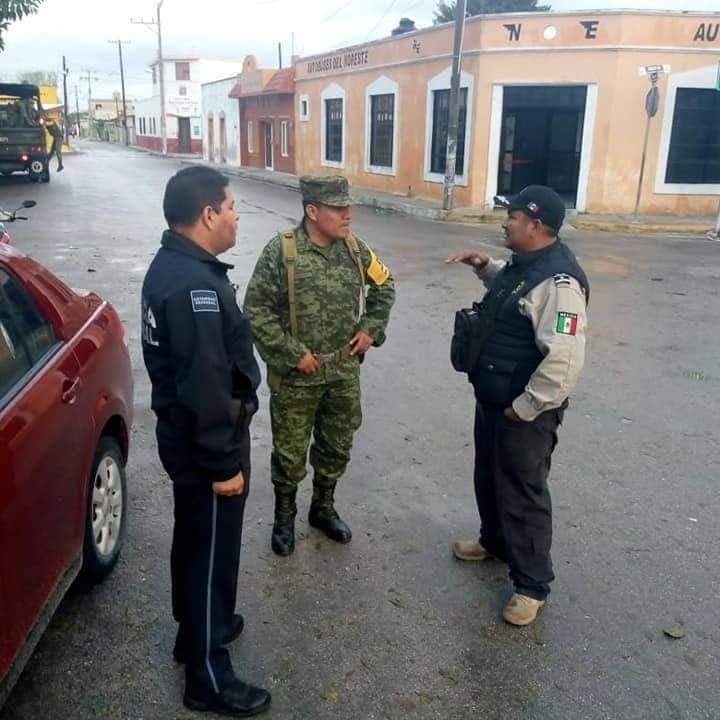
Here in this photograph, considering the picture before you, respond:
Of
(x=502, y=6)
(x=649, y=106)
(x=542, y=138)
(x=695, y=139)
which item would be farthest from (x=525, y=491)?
(x=502, y=6)

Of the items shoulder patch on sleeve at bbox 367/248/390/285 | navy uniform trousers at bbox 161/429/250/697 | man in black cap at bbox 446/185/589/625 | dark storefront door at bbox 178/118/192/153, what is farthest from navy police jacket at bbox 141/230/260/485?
dark storefront door at bbox 178/118/192/153

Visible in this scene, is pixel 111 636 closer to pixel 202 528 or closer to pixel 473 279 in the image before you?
pixel 202 528

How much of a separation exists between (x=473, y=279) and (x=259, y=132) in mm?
27784

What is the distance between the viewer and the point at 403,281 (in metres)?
9.93

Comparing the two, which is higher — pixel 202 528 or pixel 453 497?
pixel 202 528

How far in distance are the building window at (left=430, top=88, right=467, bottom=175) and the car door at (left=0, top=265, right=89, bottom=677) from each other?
17070 millimetres

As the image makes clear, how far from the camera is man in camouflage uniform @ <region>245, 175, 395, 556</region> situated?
129 inches

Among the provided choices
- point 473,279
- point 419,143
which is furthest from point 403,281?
point 419,143

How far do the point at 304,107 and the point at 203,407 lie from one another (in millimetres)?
28676

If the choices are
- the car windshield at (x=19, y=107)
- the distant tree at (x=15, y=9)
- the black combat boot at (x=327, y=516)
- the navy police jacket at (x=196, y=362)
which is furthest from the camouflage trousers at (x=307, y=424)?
the car windshield at (x=19, y=107)

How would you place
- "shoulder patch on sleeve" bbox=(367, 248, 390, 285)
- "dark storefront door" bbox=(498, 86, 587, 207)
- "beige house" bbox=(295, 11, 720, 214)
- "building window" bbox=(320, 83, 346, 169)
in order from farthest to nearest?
"building window" bbox=(320, 83, 346, 169) → "dark storefront door" bbox=(498, 86, 587, 207) → "beige house" bbox=(295, 11, 720, 214) → "shoulder patch on sleeve" bbox=(367, 248, 390, 285)

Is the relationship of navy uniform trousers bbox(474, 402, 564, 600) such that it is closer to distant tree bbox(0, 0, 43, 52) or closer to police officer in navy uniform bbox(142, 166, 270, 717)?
police officer in navy uniform bbox(142, 166, 270, 717)

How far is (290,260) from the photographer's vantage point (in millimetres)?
3260

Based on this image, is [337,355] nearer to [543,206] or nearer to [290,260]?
[290,260]
